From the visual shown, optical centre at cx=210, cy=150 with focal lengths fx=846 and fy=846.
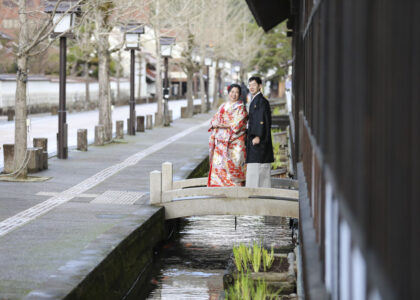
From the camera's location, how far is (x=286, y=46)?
2504 inches

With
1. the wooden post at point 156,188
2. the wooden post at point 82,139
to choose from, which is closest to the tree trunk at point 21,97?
the wooden post at point 156,188

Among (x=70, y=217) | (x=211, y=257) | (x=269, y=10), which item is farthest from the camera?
(x=269, y=10)

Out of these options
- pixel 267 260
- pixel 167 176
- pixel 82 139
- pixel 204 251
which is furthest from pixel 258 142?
pixel 82 139

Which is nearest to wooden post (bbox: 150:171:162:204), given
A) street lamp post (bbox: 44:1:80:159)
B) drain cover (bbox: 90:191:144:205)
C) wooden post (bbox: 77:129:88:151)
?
Result: drain cover (bbox: 90:191:144:205)

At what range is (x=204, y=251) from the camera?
1120 cm

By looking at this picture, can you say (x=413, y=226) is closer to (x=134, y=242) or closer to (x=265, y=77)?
(x=134, y=242)

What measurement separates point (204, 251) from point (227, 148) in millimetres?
1710

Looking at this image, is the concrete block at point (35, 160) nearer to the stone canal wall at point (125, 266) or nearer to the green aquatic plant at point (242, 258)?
the stone canal wall at point (125, 266)

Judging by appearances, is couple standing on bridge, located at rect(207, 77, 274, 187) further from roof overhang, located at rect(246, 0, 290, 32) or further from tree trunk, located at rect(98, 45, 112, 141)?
tree trunk, located at rect(98, 45, 112, 141)

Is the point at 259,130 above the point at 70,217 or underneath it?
above

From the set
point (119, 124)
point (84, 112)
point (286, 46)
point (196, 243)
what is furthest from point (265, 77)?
point (196, 243)

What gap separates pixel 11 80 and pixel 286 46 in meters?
23.1

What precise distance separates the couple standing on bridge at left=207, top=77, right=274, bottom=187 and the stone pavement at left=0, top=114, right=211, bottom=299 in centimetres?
123

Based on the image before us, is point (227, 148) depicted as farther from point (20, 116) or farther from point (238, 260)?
point (20, 116)
